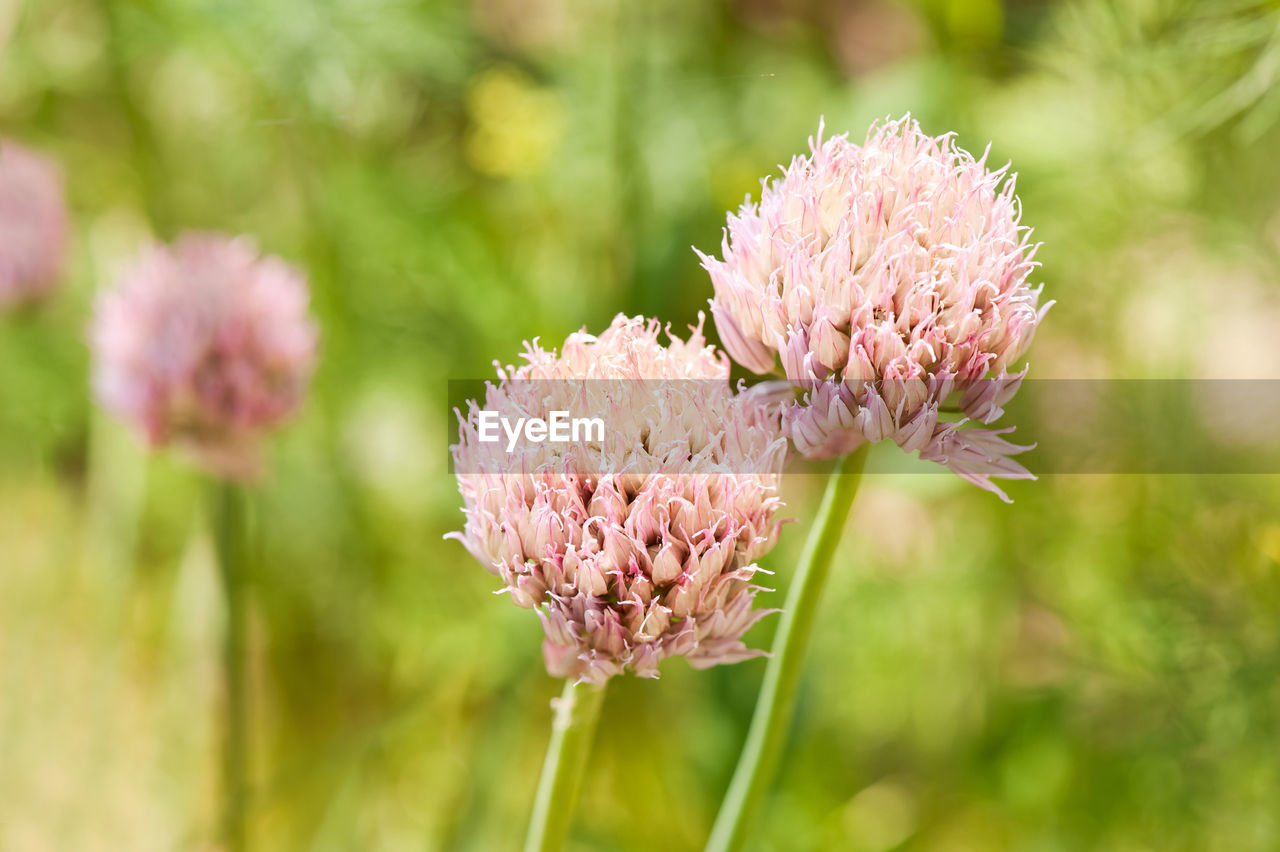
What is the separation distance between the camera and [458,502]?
551 millimetres

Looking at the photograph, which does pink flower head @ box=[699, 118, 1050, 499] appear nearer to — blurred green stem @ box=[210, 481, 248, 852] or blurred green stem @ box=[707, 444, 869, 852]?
blurred green stem @ box=[707, 444, 869, 852]

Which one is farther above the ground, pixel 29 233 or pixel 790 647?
pixel 29 233

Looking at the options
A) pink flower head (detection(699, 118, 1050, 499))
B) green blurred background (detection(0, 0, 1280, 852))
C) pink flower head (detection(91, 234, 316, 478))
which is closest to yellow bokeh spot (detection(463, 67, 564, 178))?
green blurred background (detection(0, 0, 1280, 852))

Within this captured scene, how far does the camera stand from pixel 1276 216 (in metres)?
0.68

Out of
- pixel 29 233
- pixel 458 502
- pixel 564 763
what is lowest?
pixel 564 763

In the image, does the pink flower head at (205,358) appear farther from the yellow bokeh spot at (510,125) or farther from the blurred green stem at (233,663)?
the yellow bokeh spot at (510,125)

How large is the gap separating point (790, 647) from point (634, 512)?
75 millimetres

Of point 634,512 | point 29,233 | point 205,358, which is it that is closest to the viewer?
point 634,512

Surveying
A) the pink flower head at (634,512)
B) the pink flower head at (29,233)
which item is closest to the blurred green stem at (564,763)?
the pink flower head at (634,512)

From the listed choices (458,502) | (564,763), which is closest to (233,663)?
(458,502)

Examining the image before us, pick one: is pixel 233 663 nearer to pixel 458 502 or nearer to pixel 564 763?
pixel 458 502

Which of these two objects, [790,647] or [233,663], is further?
[233,663]

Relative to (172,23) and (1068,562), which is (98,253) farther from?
(1068,562)

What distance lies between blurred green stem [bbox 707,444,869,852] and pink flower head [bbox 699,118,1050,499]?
0.01 m
